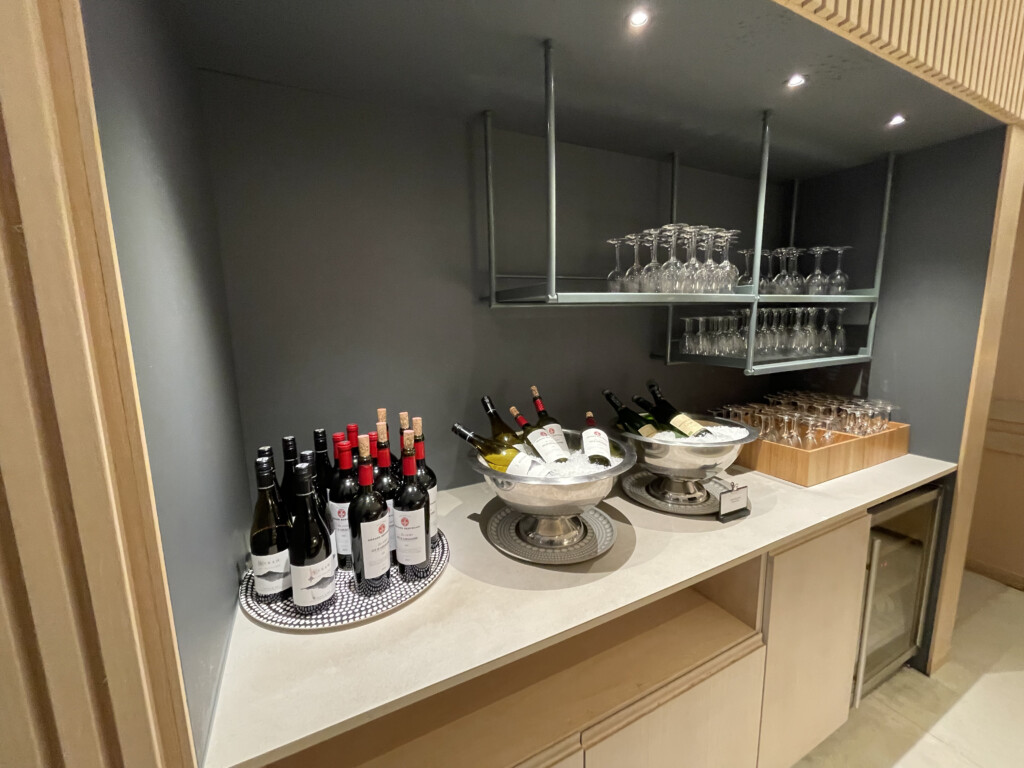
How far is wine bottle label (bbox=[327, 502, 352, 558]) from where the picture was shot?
38.4 inches

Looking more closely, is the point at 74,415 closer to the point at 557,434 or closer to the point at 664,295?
the point at 557,434

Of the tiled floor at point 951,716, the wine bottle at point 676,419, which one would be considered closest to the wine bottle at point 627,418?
the wine bottle at point 676,419

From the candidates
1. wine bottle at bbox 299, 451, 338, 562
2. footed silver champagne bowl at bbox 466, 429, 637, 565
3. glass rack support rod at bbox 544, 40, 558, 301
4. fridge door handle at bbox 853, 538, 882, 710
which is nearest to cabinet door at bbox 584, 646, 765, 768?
footed silver champagne bowl at bbox 466, 429, 637, 565

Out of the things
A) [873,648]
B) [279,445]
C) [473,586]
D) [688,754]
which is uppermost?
[279,445]

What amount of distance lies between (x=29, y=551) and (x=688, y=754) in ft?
4.41

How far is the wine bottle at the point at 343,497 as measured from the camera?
3.22 ft

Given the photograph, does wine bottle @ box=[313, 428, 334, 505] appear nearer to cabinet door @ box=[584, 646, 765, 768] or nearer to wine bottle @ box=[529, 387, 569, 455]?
wine bottle @ box=[529, 387, 569, 455]

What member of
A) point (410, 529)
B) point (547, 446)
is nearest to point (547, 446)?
point (547, 446)

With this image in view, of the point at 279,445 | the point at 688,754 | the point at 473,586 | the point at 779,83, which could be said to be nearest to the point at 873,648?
the point at 688,754

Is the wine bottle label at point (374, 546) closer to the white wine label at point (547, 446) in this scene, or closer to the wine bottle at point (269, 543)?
the wine bottle at point (269, 543)

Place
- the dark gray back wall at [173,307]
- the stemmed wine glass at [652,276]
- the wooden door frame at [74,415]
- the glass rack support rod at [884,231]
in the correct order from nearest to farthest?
1. the wooden door frame at [74,415]
2. the dark gray back wall at [173,307]
3. the stemmed wine glass at [652,276]
4. the glass rack support rod at [884,231]

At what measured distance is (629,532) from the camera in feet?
4.00

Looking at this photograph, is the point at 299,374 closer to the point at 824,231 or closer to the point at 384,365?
the point at 384,365

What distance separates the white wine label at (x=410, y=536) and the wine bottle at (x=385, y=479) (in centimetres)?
4
